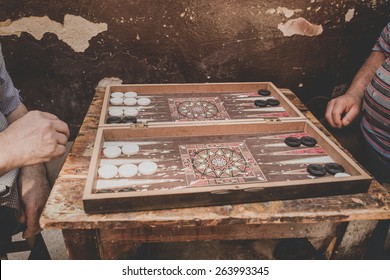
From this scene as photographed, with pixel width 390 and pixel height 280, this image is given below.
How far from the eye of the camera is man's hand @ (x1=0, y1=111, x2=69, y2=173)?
5.49 ft

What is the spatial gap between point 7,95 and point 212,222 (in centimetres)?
170

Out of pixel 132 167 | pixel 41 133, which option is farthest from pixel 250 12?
pixel 41 133

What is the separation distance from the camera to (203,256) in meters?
2.46

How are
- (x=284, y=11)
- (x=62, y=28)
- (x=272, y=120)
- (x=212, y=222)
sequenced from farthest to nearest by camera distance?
1. (x=284, y=11)
2. (x=62, y=28)
3. (x=272, y=120)
4. (x=212, y=222)

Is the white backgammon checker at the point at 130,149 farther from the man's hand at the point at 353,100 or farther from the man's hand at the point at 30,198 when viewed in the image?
the man's hand at the point at 353,100

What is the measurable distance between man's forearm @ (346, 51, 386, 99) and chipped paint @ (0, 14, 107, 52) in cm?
216

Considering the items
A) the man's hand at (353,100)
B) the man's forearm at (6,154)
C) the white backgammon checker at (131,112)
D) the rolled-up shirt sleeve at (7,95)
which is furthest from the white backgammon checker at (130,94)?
the man's hand at (353,100)

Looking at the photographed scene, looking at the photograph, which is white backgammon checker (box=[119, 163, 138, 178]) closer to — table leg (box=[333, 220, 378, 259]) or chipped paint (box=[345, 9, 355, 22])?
table leg (box=[333, 220, 378, 259])

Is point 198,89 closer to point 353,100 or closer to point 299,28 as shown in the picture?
point 299,28

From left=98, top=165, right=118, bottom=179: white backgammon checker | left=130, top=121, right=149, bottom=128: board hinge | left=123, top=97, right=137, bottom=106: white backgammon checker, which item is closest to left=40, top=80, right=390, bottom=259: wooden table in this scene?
left=98, top=165, right=118, bottom=179: white backgammon checker

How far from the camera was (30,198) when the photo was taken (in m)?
2.00

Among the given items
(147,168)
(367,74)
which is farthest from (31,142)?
(367,74)

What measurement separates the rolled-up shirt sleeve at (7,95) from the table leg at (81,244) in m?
1.20

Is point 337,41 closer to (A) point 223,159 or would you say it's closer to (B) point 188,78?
(B) point 188,78
